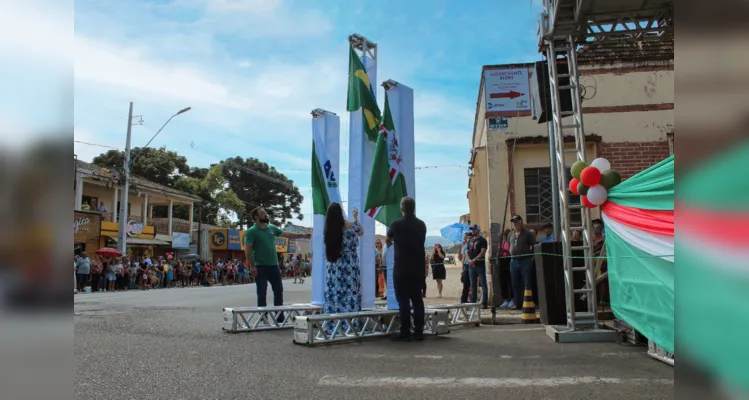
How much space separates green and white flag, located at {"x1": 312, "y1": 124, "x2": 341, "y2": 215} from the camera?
8516 mm

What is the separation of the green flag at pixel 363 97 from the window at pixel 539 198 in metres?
7.36

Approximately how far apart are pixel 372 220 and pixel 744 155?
6914mm

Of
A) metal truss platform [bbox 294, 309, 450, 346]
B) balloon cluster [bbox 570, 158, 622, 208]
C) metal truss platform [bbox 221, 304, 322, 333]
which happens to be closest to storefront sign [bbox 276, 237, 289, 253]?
metal truss platform [bbox 221, 304, 322, 333]

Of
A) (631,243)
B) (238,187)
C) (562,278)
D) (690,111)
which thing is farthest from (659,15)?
(238,187)

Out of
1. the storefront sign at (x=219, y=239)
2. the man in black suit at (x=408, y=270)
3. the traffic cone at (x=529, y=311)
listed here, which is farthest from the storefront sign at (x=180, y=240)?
the man in black suit at (x=408, y=270)

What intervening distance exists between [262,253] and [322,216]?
1.11m

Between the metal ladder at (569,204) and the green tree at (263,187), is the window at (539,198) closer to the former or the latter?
the metal ladder at (569,204)

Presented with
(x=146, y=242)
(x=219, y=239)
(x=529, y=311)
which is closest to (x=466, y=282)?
(x=529, y=311)

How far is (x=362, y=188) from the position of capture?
25.6 ft

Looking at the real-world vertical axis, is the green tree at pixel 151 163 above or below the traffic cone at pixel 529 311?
above

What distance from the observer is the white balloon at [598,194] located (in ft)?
21.7

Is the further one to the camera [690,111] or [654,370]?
[654,370]

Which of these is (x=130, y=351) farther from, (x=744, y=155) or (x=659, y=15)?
(x=659, y=15)

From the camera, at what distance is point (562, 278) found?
7.86m
